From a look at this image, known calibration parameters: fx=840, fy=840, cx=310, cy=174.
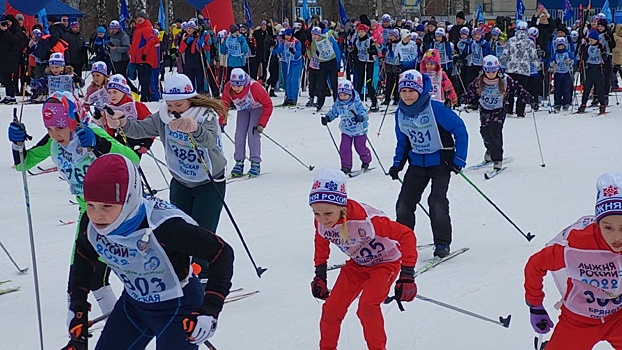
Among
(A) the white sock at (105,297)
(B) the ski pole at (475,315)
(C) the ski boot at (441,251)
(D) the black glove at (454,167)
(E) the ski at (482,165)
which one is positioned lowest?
(E) the ski at (482,165)

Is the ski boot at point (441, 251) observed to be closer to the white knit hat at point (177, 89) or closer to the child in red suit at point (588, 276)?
the white knit hat at point (177, 89)

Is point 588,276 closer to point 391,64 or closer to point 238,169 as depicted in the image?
point 238,169

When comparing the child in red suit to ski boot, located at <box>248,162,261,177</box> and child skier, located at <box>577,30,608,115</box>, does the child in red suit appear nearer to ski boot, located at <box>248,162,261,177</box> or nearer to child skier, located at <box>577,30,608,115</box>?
ski boot, located at <box>248,162,261,177</box>

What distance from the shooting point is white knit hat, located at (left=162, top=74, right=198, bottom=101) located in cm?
555

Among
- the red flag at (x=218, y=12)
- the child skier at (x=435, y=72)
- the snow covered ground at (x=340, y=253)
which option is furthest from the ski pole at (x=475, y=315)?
the red flag at (x=218, y=12)

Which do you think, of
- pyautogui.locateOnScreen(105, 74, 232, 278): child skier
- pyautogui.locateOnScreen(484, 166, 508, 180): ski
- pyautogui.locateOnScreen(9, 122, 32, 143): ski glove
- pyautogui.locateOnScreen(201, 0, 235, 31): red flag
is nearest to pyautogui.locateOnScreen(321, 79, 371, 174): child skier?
pyautogui.locateOnScreen(484, 166, 508, 180): ski

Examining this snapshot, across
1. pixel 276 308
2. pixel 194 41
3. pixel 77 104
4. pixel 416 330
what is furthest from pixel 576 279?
pixel 194 41

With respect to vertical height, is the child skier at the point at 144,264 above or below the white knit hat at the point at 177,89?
below

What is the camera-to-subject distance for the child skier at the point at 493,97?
10750 millimetres

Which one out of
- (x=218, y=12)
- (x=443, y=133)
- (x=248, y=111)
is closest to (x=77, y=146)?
(x=443, y=133)

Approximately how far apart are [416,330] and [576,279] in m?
1.64

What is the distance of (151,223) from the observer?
3.24 meters

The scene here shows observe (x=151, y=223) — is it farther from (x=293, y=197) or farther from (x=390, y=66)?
(x=390, y=66)

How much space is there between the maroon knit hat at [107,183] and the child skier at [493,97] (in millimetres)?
8241
